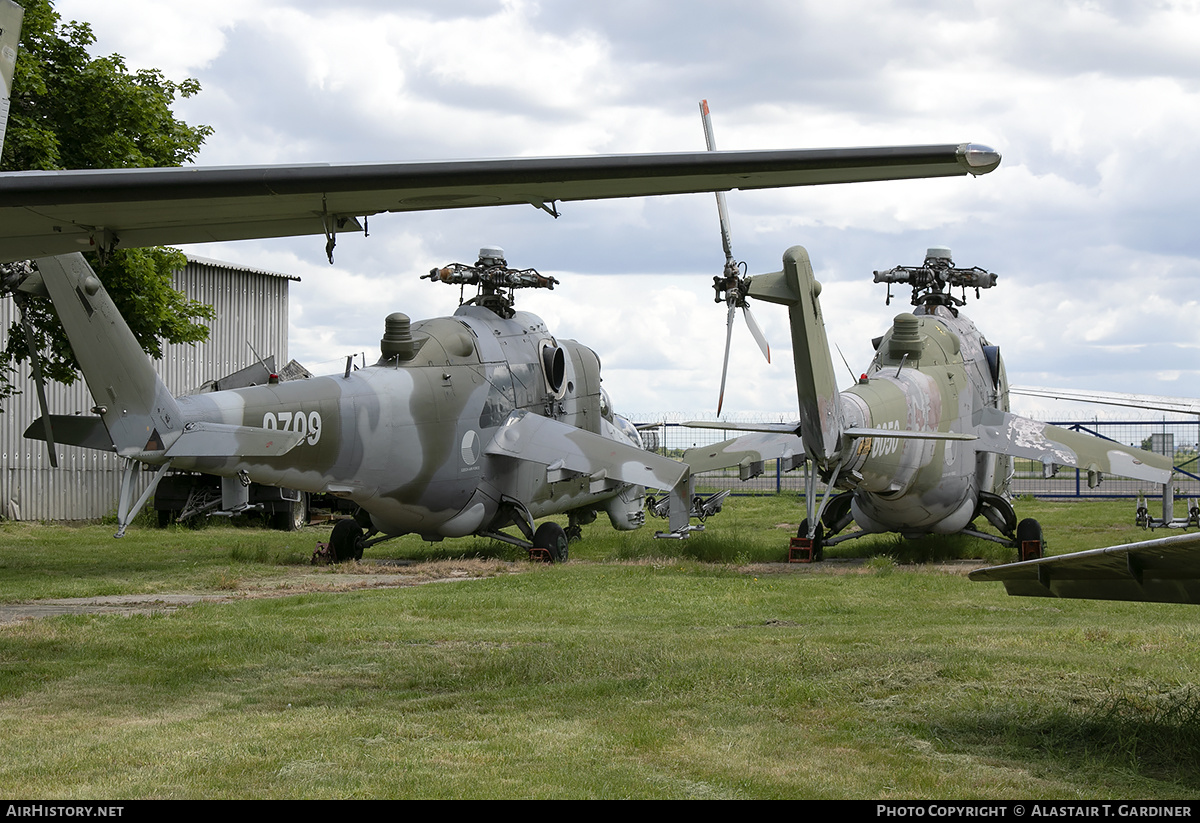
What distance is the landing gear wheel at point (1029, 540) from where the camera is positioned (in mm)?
19938

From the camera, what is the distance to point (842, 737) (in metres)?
6.85

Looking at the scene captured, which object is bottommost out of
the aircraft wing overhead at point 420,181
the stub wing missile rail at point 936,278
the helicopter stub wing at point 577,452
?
the helicopter stub wing at point 577,452

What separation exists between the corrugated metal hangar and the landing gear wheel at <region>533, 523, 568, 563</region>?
9697 mm

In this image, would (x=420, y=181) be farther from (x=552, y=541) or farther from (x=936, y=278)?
(x=936, y=278)

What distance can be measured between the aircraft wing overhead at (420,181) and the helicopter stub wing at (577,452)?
1046cm

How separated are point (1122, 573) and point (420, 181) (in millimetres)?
4857

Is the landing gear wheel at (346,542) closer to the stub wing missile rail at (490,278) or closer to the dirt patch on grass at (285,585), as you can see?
the dirt patch on grass at (285,585)

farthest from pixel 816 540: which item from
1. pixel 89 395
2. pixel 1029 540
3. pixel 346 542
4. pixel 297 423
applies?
pixel 89 395

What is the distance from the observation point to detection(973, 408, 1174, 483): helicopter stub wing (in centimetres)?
1991

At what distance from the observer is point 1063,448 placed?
20234 millimetres

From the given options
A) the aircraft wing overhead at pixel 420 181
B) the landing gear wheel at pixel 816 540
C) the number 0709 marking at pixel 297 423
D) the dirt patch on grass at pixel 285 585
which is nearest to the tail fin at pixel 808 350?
the landing gear wheel at pixel 816 540
